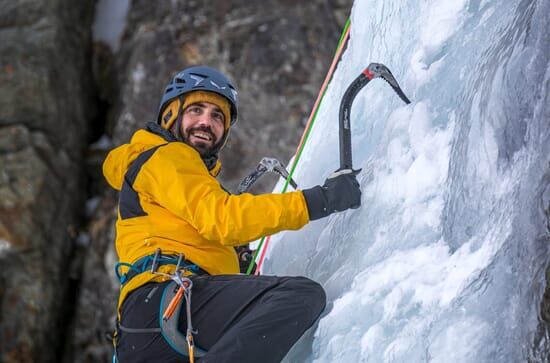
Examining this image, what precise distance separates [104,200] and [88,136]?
1083mm

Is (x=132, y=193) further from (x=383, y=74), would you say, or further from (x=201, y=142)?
(x=383, y=74)

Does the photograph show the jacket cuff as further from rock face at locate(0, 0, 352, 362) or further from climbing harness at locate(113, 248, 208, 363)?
rock face at locate(0, 0, 352, 362)

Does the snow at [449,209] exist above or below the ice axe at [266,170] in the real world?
above

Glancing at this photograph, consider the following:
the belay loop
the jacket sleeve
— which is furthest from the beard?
the belay loop

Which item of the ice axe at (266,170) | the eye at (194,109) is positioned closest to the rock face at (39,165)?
the ice axe at (266,170)

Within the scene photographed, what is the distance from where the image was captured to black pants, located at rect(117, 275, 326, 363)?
2.13 meters

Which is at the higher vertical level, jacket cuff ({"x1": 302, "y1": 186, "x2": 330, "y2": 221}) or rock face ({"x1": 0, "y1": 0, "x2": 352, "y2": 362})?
jacket cuff ({"x1": 302, "y1": 186, "x2": 330, "y2": 221})

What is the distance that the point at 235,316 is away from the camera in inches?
88.5

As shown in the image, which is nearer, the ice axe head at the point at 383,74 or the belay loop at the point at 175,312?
the belay loop at the point at 175,312

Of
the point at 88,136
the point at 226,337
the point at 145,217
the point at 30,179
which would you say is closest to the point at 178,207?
the point at 145,217

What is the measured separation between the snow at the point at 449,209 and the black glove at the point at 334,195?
0.09m

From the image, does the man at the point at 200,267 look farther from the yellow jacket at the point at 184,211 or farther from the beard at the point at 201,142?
the beard at the point at 201,142

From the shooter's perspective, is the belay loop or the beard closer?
the belay loop

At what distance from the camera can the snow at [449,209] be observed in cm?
185
